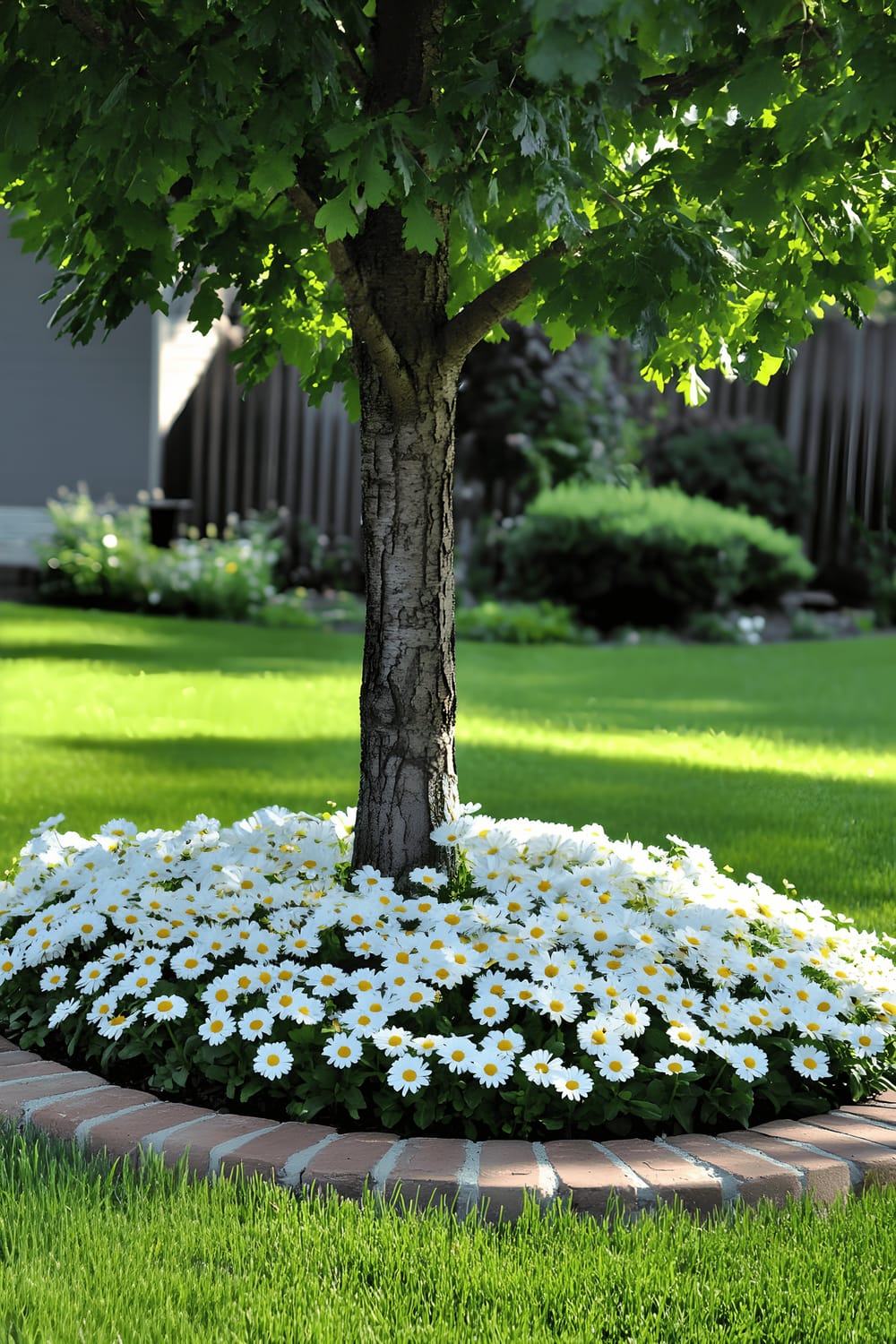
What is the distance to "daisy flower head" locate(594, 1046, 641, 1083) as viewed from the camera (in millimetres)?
2594

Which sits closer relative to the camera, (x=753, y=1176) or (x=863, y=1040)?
(x=753, y=1176)

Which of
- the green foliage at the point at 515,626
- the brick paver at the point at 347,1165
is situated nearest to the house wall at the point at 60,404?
the green foliage at the point at 515,626

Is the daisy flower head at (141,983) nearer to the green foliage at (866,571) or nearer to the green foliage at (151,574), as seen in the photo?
the green foliage at (151,574)

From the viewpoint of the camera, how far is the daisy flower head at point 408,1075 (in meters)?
2.55

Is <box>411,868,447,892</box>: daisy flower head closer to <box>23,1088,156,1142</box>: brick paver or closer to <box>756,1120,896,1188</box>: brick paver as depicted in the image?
<box>23,1088,156,1142</box>: brick paver

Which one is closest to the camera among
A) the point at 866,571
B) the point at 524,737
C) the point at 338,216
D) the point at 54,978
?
the point at 338,216

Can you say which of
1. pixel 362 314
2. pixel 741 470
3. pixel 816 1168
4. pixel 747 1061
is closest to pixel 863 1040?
pixel 747 1061

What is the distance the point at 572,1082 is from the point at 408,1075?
30 centimetres

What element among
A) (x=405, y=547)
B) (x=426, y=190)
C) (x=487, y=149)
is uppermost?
(x=487, y=149)

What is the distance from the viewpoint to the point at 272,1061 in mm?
2648

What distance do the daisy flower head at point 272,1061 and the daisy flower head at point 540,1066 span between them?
0.44 metres

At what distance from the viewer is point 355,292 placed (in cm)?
296

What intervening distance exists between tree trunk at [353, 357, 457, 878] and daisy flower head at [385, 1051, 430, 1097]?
782 millimetres

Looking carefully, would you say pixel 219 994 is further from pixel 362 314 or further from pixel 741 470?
pixel 741 470
